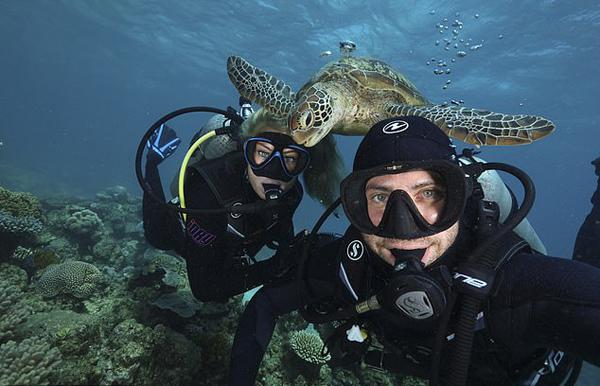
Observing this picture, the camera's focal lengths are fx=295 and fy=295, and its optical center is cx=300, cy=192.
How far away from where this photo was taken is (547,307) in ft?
4.98

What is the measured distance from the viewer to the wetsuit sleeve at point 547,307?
55.6 inches

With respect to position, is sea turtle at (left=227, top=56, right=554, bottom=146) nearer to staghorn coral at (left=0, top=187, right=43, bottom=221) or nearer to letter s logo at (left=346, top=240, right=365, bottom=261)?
letter s logo at (left=346, top=240, right=365, bottom=261)

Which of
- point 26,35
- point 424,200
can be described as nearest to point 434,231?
point 424,200

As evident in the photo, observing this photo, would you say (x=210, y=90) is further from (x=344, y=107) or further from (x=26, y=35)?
(x=344, y=107)

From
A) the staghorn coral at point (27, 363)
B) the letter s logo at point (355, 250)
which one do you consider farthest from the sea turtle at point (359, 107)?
the staghorn coral at point (27, 363)

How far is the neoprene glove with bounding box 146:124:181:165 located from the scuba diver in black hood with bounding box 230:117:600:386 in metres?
4.09

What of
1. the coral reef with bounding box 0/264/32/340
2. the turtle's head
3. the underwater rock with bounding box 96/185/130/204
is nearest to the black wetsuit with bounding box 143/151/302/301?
the turtle's head

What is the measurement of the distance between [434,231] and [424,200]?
0.23 metres

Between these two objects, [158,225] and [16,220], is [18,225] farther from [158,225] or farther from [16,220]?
[158,225]

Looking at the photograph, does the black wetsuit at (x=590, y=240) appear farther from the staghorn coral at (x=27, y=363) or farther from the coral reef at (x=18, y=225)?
the coral reef at (x=18, y=225)

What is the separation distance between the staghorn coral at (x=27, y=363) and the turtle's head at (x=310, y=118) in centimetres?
272

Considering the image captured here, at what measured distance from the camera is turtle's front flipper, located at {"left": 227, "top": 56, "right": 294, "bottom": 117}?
3.67 meters

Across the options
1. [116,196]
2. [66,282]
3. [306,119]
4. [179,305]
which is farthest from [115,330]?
[116,196]

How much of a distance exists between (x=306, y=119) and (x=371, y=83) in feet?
5.14
